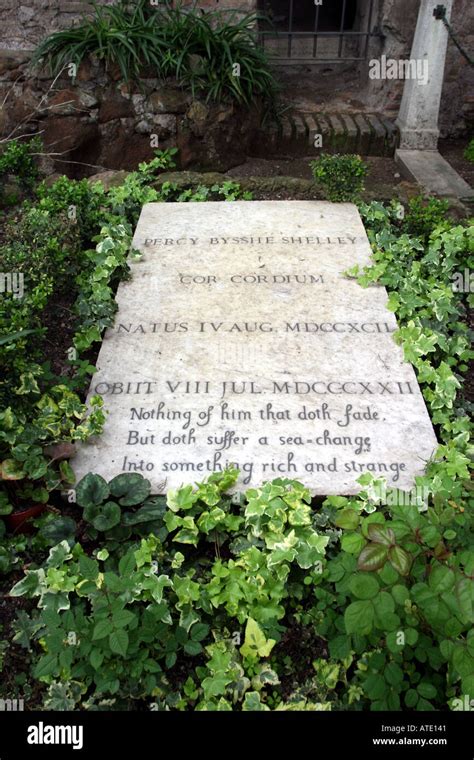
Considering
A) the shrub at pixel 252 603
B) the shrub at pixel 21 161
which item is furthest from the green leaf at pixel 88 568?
the shrub at pixel 21 161

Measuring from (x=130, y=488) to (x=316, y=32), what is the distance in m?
5.16

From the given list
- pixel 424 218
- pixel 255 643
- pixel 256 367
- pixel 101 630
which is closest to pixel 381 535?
pixel 255 643

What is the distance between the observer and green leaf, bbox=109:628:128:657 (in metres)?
1.89

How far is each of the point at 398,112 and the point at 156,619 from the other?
206 inches

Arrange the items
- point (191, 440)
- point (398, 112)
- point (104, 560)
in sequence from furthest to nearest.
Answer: point (398, 112)
point (191, 440)
point (104, 560)

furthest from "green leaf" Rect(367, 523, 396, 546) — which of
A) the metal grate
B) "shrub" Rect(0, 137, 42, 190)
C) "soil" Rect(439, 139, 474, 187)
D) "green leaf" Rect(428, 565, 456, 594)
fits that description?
the metal grate

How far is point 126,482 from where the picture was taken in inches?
102

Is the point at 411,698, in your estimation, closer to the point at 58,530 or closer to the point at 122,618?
the point at 122,618

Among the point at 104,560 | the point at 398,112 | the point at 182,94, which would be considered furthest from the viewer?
the point at 398,112

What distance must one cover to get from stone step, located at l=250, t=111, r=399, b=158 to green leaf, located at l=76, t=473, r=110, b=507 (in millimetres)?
3750

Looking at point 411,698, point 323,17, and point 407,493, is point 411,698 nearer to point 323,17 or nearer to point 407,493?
point 407,493

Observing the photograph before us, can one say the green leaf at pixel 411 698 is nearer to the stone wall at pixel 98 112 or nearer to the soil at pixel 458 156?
the stone wall at pixel 98 112

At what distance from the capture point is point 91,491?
253 centimetres
